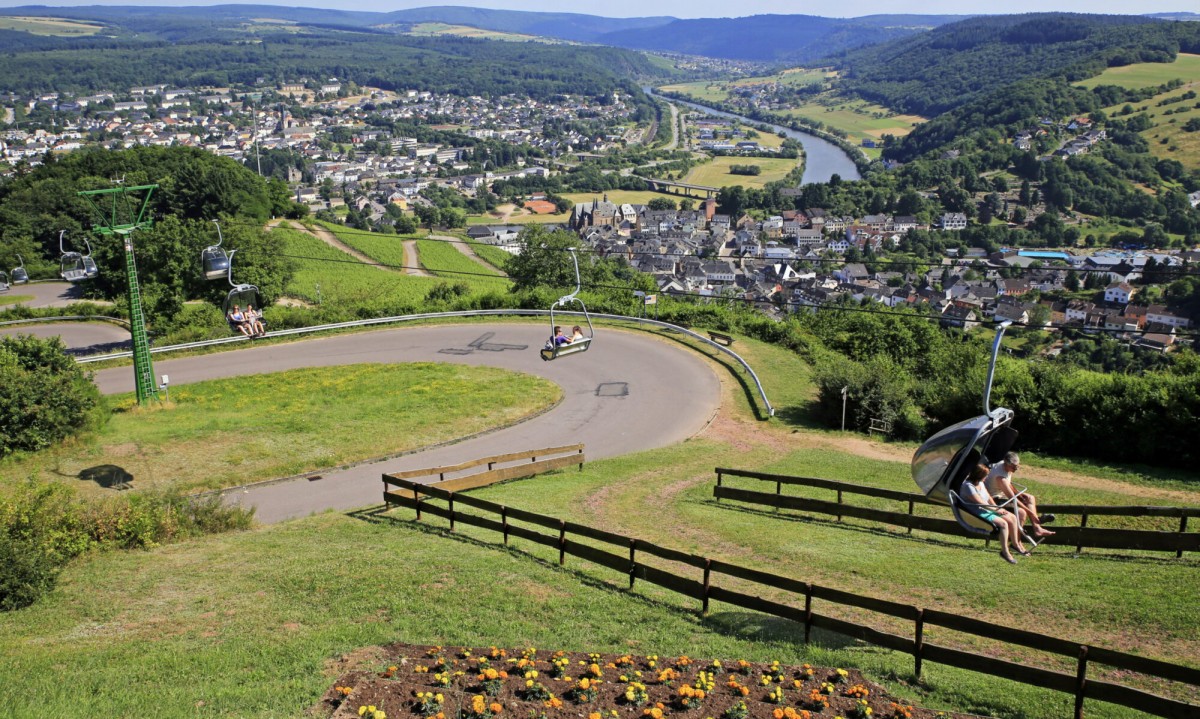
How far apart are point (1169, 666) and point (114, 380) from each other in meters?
40.3

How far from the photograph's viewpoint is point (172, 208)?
85375mm

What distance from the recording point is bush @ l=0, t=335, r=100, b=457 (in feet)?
86.7

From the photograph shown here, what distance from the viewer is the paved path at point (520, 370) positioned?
1020 inches

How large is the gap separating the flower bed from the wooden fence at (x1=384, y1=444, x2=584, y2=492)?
1086cm

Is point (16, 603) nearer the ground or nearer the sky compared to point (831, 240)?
nearer the sky

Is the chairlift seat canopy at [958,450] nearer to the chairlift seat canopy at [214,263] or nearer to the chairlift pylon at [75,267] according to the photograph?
the chairlift seat canopy at [214,263]

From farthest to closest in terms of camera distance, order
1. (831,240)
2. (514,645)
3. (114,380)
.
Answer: (831,240) → (114,380) → (514,645)

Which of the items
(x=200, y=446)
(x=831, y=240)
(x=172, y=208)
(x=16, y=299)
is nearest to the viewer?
(x=200, y=446)

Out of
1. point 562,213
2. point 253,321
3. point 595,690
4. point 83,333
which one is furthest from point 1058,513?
point 562,213

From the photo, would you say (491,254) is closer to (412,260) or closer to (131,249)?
(412,260)

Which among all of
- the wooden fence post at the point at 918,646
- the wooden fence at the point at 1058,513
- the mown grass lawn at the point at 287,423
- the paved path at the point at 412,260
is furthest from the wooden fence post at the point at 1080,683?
the paved path at the point at 412,260

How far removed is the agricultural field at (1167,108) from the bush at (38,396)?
164742 millimetres

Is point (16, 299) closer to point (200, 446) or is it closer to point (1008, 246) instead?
point (200, 446)

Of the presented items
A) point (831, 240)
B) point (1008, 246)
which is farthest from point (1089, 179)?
point (831, 240)
